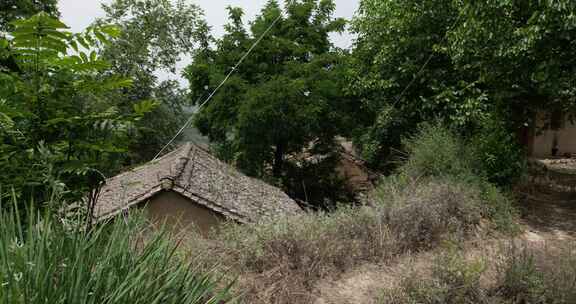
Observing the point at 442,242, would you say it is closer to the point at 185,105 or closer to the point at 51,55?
the point at 51,55

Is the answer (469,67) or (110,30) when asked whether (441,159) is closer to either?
(469,67)

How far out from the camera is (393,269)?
4391 millimetres

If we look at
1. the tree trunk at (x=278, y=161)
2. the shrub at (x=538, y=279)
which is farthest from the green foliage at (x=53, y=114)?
the tree trunk at (x=278, y=161)

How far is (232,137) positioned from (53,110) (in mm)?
16015

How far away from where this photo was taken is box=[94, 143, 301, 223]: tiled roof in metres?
11.3

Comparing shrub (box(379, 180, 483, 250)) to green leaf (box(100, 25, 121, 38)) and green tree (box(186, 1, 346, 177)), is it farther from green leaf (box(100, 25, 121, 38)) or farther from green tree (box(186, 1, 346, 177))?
green tree (box(186, 1, 346, 177))

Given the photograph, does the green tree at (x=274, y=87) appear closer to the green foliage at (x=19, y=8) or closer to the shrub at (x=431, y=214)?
the green foliage at (x=19, y=8)

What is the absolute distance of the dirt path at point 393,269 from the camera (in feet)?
12.8

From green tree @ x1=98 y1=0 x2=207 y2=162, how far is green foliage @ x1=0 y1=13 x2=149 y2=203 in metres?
20.8

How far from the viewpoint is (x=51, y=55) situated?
2342mm

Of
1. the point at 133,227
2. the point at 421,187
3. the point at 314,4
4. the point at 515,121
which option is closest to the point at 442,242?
the point at 421,187

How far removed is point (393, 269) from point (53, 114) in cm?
352

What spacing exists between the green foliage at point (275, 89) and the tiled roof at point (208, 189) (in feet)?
6.17

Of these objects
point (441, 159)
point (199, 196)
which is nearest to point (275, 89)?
point (199, 196)
